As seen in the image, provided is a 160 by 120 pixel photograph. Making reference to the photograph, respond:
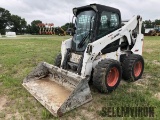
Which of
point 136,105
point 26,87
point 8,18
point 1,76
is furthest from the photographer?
point 8,18

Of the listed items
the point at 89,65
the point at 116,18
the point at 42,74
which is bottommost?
the point at 42,74

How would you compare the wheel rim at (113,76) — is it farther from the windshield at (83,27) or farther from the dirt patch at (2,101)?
the dirt patch at (2,101)

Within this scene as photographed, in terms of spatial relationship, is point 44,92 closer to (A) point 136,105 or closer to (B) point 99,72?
(B) point 99,72

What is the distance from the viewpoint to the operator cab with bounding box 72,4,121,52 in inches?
223

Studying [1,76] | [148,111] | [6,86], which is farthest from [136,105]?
[1,76]

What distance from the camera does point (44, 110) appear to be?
457 centimetres

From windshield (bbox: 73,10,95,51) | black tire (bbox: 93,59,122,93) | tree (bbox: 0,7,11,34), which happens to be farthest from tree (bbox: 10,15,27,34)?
black tire (bbox: 93,59,122,93)

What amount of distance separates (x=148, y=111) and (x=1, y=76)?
15.5 ft

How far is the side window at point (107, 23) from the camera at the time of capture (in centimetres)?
580
